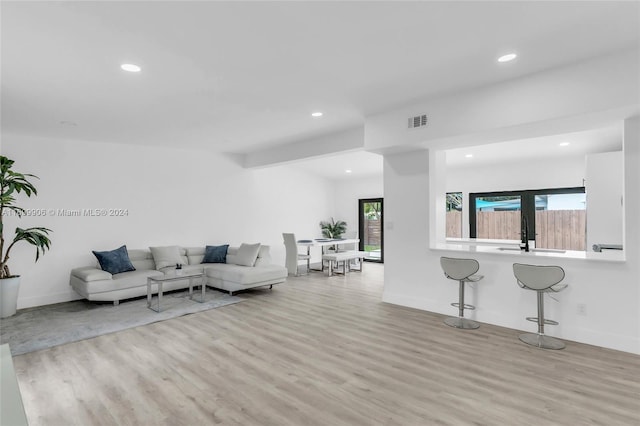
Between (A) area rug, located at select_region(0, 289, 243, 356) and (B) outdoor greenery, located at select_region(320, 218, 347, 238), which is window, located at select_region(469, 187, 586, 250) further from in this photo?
(A) area rug, located at select_region(0, 289, 243, 356)

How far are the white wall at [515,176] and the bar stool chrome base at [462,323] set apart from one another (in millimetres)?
3973

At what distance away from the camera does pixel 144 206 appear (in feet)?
22.3

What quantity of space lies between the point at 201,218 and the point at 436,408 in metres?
6.39

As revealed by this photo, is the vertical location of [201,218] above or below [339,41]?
below

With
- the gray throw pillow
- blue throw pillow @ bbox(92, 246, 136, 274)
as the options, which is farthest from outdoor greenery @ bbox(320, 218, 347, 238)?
blue throw pillow @ bbox(92, 246, 136, 274)

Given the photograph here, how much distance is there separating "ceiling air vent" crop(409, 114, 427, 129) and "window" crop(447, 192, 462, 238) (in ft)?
14.0

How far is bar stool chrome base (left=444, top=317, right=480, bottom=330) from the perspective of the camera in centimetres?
422

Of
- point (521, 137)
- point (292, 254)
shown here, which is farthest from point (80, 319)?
point (521, 137)

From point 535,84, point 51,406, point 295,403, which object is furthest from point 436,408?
point 535,84

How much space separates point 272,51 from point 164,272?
464 cm

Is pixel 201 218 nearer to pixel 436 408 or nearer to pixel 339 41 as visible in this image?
pixel 339 41

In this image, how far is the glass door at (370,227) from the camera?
34.0 ft

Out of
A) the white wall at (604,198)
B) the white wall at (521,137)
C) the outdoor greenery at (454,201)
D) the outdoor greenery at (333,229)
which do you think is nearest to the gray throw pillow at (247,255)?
the white wall at (521,137)

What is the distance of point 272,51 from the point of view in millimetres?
3047
